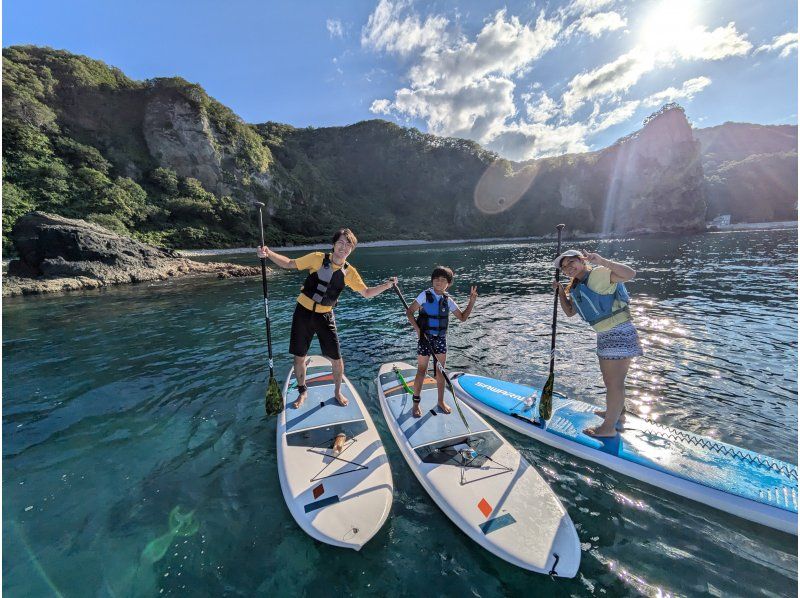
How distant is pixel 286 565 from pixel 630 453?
531cm

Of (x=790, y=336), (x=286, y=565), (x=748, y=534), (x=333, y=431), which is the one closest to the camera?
(x=286, y=565)

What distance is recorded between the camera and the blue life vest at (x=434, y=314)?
250 inches

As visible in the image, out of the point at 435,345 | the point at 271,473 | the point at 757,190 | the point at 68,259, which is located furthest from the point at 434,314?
the point at 757,190

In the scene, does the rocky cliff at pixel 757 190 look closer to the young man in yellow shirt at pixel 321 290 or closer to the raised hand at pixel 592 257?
the raised hand at pixel 592 257

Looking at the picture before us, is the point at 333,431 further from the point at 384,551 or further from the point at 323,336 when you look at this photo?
the point at 384,551

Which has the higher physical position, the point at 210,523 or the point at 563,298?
the point at 563,298

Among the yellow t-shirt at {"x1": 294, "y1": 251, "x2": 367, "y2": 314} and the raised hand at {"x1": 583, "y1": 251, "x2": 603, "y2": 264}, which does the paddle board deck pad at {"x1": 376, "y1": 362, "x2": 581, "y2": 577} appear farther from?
the raised hand at {"x1": 583, "y1": 251, "x2": 603, "y2": 264}

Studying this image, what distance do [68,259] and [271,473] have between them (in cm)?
3141

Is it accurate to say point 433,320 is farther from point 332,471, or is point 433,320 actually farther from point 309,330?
point 332,471

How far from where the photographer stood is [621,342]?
204 inches

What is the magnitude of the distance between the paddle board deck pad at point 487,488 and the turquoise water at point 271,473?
0.98 feet

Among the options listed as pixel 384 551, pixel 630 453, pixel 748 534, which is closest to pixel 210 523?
pixel 384 551

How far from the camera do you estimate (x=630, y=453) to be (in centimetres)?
525

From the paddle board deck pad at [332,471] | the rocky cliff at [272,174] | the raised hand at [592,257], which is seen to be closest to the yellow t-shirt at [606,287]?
the raised hand at [592,257]
